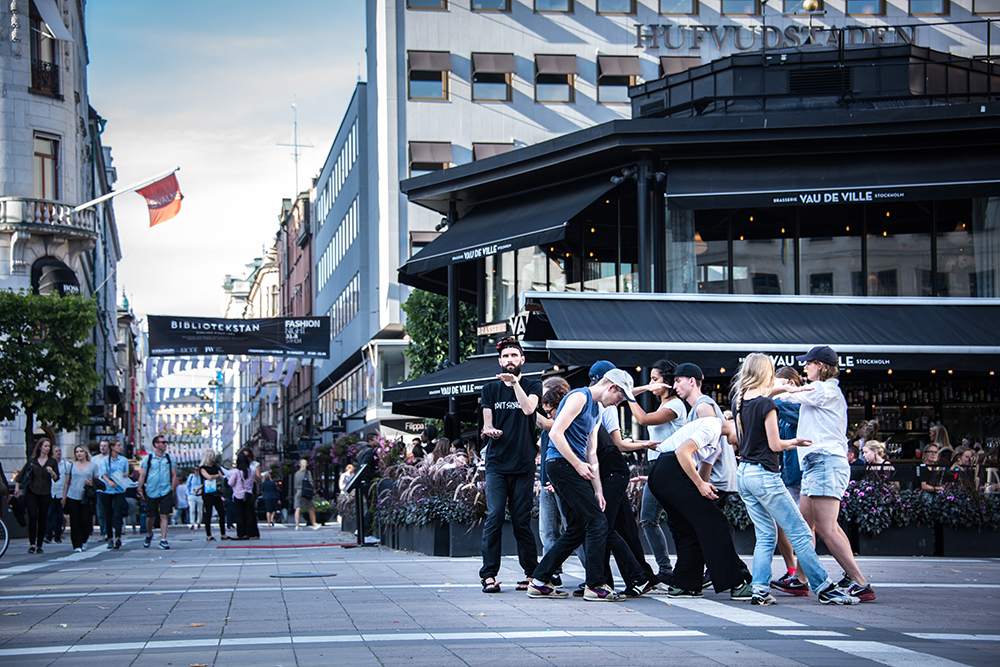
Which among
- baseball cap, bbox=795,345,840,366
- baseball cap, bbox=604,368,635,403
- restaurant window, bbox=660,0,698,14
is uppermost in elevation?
restaurant window, bbox=660,0,698,14

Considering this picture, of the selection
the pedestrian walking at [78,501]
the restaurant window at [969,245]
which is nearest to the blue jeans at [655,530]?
the pedestrian walking at [78,501]

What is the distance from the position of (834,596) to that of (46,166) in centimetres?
3348

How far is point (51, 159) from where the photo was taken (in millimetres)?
36375

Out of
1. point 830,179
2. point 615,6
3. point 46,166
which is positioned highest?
point 615,6

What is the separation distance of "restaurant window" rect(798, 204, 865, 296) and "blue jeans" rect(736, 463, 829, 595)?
44.0 ft

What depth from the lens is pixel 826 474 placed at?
28.6 ft

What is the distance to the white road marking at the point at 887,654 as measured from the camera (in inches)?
229

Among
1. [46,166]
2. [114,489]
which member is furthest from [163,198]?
[114,489]

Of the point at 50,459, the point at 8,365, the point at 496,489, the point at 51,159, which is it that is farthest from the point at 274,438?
the point at 496,489

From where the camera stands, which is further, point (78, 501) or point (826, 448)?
point (78, 501)

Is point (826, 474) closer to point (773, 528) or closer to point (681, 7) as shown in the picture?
point (773, 528)

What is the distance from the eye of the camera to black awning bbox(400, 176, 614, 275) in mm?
21031

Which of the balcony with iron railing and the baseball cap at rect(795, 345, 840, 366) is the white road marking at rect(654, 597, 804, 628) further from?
the balcony with iron railing

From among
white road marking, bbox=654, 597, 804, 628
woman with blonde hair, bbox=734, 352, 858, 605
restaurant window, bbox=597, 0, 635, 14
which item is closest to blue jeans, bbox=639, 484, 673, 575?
white road marking, bbox=654, 597, 804, 628
